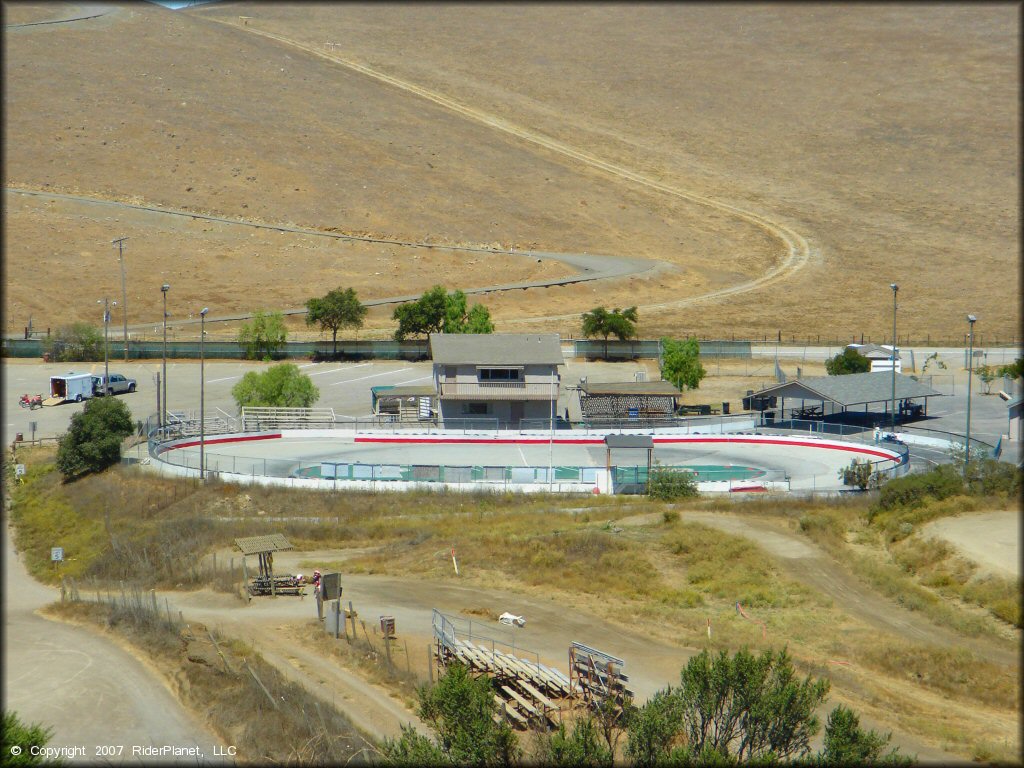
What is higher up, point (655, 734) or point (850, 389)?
point (850, 389)

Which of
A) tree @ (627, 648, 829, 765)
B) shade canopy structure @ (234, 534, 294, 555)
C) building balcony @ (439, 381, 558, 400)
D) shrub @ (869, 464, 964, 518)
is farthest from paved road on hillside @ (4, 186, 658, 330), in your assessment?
tree @ (627, 648, 829, 765)

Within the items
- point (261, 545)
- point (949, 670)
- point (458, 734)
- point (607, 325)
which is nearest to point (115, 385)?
point (607, 325)

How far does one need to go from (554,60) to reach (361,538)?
168364 mm

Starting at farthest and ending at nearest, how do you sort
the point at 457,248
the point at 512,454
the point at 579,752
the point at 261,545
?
the point at 457,248, the point at 512,454, the point at 261,545, the point at 579,752

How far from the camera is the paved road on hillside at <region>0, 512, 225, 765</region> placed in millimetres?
23234

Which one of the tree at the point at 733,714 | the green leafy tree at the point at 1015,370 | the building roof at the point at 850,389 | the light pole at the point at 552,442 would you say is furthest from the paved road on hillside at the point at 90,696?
the green leafy tree at the point at 1015,370

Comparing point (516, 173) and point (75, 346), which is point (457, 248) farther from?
point (75, 346)

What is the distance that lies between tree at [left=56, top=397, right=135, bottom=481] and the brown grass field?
48.3m

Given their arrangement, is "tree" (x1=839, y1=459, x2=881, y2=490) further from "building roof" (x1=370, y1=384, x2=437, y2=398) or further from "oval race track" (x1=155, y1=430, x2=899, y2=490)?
"building roof" (x1=370, y1=384, x2=437, y2=398)

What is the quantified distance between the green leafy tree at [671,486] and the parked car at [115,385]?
124ft

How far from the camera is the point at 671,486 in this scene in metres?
46.5

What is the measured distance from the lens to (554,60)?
19812 cm

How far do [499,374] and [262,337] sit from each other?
3017 centimetres

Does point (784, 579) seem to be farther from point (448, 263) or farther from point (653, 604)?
point (448, 263)
